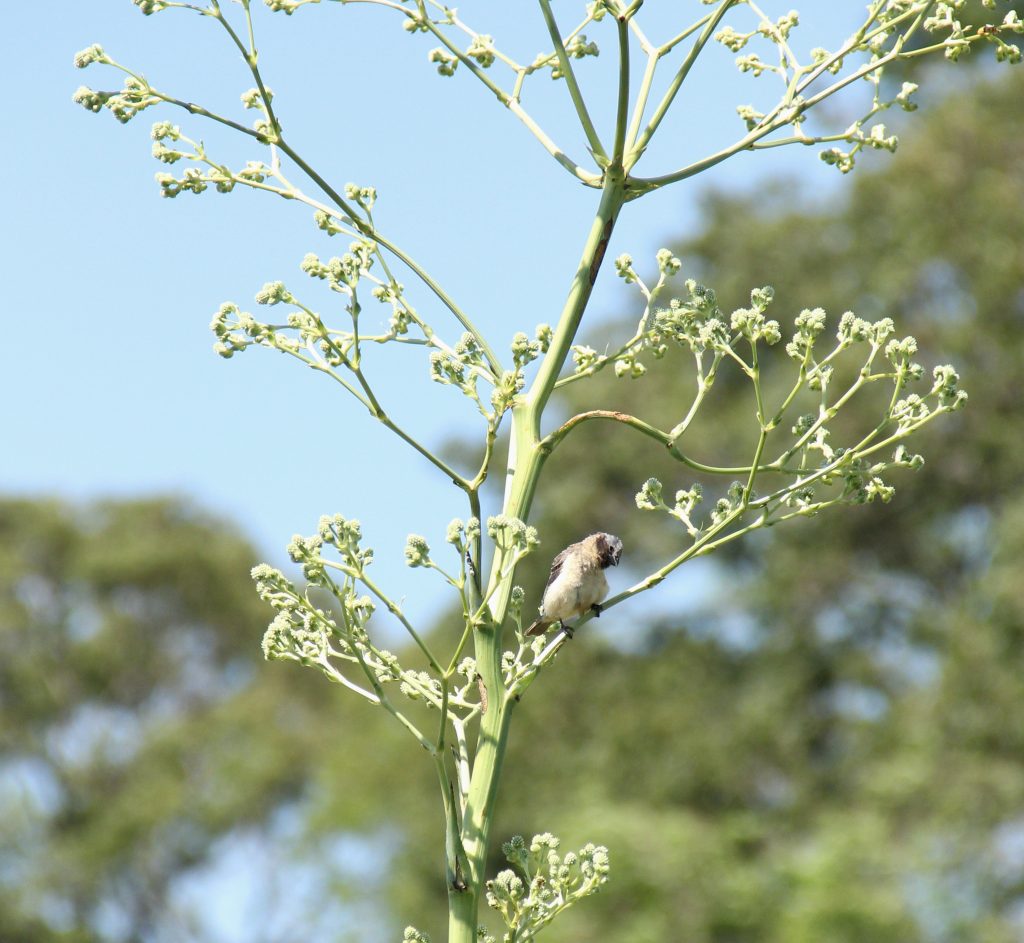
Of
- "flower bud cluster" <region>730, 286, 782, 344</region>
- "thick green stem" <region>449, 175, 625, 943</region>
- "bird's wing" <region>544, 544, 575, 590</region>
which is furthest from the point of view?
"bird's wing" <region>544, 544, 575, 590</region>

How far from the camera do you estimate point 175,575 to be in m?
44.1

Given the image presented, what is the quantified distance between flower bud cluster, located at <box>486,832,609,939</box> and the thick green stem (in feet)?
0.42

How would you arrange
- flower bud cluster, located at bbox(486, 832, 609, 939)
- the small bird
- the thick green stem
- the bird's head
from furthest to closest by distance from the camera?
the small bird → the bird's head → flower bud cluster, located at bbox(486, 832, 609, 939) → the thick green stem

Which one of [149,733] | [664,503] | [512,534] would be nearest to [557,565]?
[664,503]

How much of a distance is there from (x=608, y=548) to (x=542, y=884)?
70.7 inches

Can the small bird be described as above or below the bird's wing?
below

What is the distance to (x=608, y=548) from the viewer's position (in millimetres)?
5277

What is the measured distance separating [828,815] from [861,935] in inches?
189

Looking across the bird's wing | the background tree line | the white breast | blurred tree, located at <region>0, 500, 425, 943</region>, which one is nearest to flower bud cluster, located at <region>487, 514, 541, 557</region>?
the white breast

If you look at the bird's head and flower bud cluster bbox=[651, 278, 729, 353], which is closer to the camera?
flower bud cluster bbox=[651, 278, 729, 353]

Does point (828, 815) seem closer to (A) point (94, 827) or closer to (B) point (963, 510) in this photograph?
(B) point (963, 510)

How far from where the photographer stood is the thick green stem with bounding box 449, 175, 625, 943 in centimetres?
337

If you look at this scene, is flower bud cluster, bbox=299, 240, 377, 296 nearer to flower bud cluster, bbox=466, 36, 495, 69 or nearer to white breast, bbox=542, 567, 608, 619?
flower bud cluster, bbox=466, 36, 495, 69

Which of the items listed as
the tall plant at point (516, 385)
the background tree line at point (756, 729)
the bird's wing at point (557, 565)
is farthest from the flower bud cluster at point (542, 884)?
the background tree line at point (756, 729)
